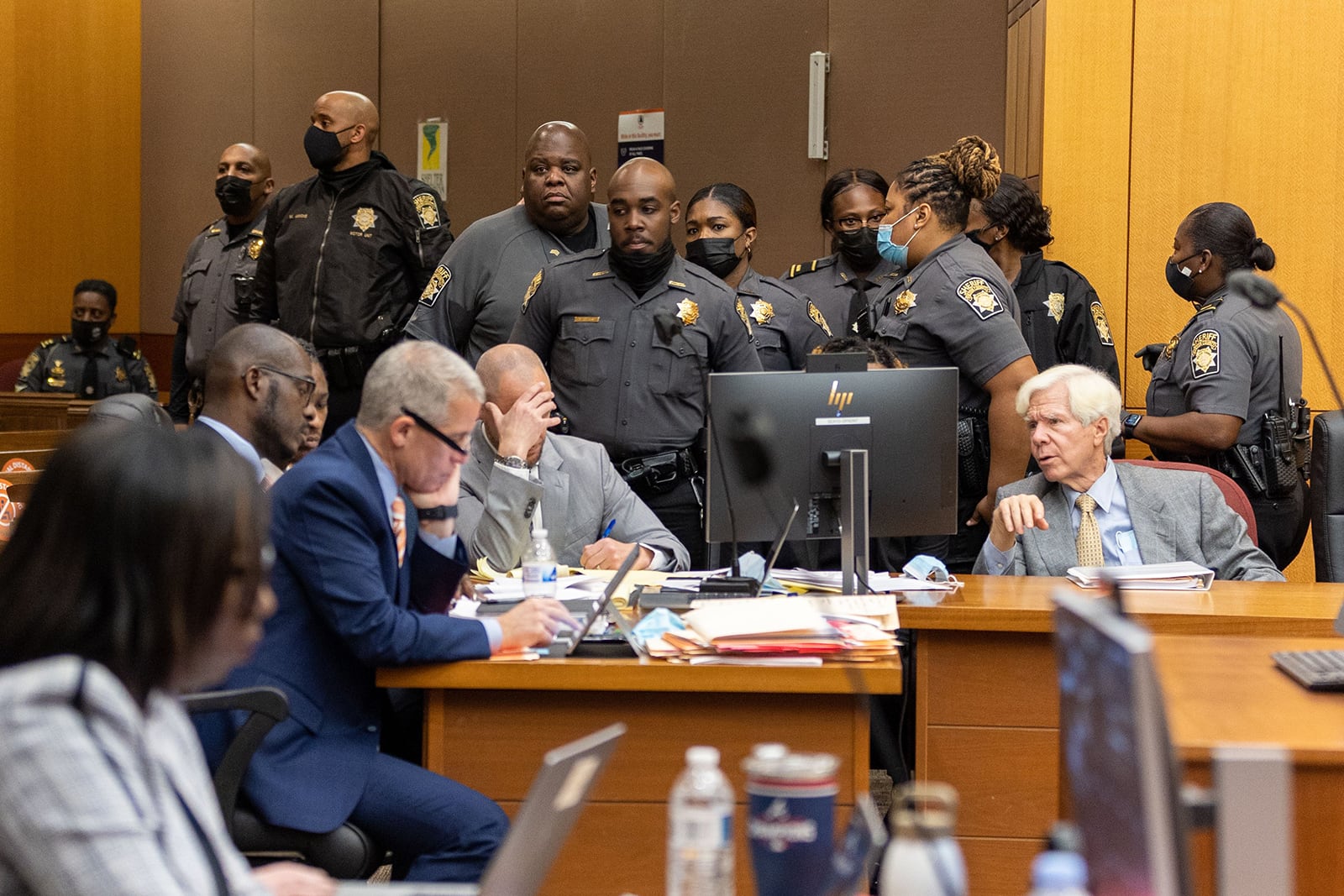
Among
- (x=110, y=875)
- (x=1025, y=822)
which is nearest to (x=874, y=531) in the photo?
(x=1025, y=822)

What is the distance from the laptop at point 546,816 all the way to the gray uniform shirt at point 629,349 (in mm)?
2368

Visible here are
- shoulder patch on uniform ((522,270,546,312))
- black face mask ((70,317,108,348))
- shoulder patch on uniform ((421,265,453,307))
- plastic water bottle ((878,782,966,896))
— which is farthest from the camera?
black face mask ((70,317,108,348))

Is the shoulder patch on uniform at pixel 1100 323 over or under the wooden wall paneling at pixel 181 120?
under

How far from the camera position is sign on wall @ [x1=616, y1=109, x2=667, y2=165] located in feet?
21.8

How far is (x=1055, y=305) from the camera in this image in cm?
449

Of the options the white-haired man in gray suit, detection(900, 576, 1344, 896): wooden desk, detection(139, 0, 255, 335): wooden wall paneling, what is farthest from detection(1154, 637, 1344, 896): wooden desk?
detection(139, 0, 255, 335): wooden wall paneling

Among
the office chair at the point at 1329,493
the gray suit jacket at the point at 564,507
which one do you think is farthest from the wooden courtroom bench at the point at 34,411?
the office chair at the point at 1329,493

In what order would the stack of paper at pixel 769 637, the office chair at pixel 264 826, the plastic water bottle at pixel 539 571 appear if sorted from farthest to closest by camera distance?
the plastic water bottle at pixel 539 571, the stack of paper at pixel 769 637, the office chair at pixel 264 826

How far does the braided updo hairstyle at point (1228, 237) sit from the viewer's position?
419cm

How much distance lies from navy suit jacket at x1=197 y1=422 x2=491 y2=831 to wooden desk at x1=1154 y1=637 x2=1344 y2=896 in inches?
43.4

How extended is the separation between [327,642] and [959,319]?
6.73 feet

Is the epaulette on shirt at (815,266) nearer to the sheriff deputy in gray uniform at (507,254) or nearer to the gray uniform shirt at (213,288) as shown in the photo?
the sheriff deputy in gray uniform at (507,254)

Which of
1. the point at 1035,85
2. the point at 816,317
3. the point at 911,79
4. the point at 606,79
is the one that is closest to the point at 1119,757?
the point at 816,317

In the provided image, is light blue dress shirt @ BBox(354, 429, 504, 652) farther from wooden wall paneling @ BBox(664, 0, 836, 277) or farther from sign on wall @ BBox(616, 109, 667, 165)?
sign on wall @ BBox(616, 109, 667, 165)
